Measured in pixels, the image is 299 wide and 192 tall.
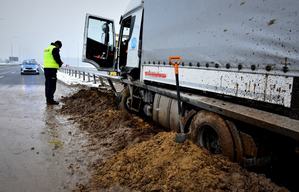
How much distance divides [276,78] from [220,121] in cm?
99

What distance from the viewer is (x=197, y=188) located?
3.15 meters

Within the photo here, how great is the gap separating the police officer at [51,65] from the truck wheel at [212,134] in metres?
7.02

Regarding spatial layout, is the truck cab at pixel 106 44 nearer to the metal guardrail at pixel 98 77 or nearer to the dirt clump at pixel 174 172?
the metal guardrail at pixel 98 77

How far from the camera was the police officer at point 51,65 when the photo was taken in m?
10.1

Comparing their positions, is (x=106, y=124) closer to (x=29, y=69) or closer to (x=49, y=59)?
(x=49, y=59)

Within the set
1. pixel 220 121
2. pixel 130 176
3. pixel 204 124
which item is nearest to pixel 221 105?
pixel 220 121

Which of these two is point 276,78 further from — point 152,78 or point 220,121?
point 152,78

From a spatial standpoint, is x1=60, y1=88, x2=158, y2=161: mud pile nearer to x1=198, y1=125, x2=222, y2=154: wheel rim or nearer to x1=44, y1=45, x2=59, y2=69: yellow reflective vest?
x1=198, y1=125, x2=222, y2=154: wheel rim

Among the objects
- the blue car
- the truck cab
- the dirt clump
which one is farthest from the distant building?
the dirt clump

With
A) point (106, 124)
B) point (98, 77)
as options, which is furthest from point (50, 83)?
point (98, 77)

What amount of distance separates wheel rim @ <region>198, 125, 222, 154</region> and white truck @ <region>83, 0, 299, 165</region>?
0.5 inches

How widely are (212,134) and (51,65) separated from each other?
7.60m

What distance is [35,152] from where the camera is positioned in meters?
5.04

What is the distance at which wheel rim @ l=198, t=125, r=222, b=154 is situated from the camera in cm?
403
